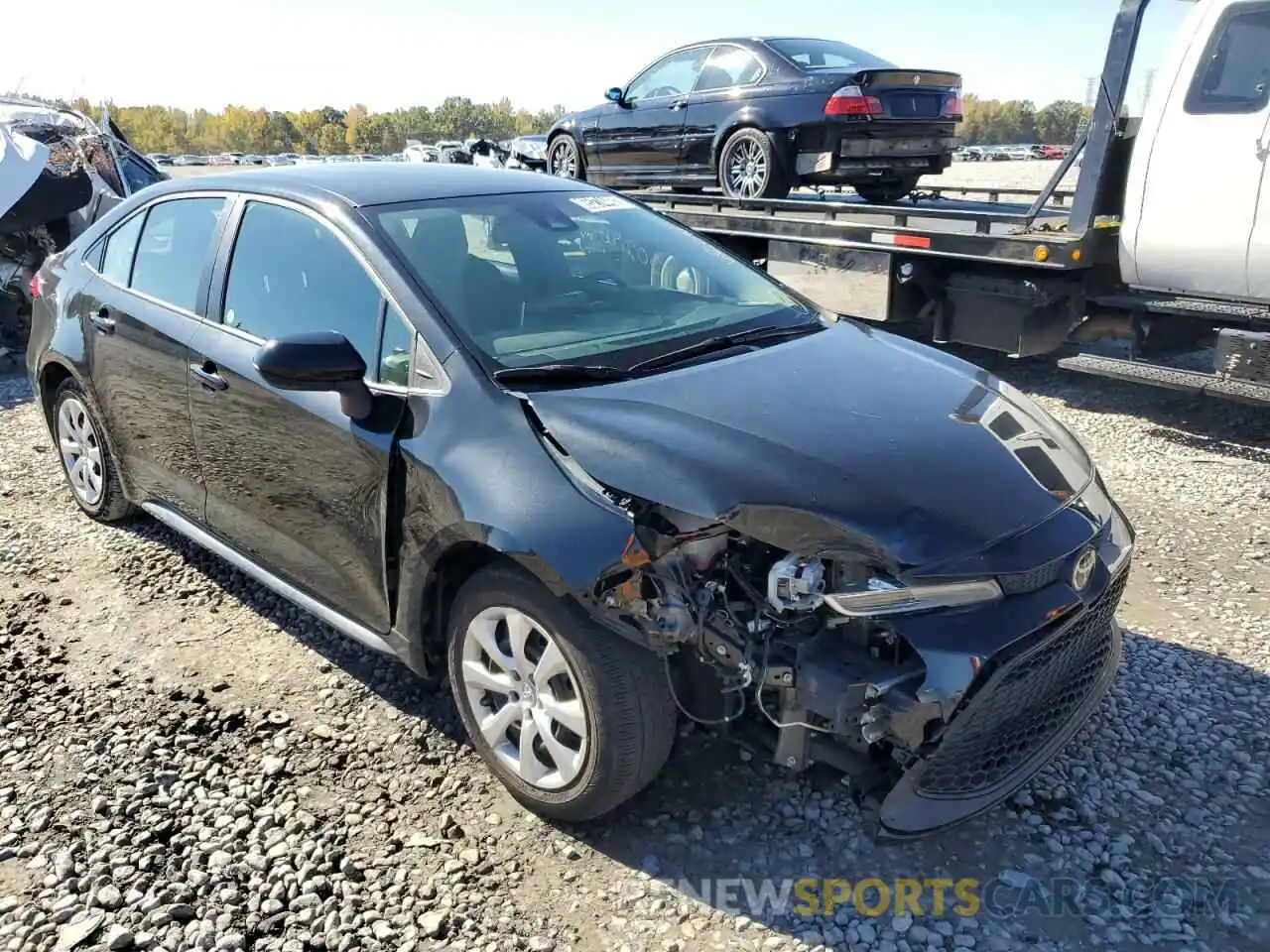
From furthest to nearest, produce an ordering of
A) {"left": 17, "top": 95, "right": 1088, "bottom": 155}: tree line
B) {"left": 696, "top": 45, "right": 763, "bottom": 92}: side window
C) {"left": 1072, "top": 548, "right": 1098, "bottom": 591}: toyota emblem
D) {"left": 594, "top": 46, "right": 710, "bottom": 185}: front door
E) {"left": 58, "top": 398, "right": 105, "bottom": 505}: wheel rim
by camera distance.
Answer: {"left": 17, "top": 95, "right": 1088, "bottom": 155}: tree line < {"left": 594, "top": 46, "right": 710, "bottom": 185}: front door < {"left": 696, "top": 45, "right": 763, "bottom": 92}: side window < {"left": 58, "top": 398, "right": 105, "bottom": 505}: wheel rim < {"left": 1072, "top": 548, "right": 1098, "bottom": 591}: toyota emblem

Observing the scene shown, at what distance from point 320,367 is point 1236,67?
5.38m

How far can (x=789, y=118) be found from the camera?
8812 mm

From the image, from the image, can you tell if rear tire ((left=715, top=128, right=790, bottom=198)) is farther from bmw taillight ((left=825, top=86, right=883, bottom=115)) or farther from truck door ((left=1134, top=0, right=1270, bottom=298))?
truck door ((left=1134, top=0, right=1270, bottom=298))

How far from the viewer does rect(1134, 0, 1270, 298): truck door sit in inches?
217

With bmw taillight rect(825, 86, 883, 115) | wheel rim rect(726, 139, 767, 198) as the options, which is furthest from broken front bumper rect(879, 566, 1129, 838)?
wheel rim rect(726, 139, 767, 198)

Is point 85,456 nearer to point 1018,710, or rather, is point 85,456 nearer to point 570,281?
point 570,281

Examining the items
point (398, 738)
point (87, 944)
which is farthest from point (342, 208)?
point (87, 944)

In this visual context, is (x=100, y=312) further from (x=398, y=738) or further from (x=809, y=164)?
(x=809, y=164)

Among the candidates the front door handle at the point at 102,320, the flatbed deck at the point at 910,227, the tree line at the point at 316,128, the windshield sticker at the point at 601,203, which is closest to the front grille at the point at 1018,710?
the windshield sticker at the point at 601,203

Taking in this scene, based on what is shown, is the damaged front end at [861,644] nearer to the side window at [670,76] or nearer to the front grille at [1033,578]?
the front grille at [1033,578]

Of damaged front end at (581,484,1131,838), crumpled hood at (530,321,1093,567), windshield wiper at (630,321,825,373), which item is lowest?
damaged front end at (581,484,1131,838)

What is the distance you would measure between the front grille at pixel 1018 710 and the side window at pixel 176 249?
307 centimetres

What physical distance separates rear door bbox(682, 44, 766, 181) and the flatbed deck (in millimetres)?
972

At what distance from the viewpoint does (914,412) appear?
2.92 m
